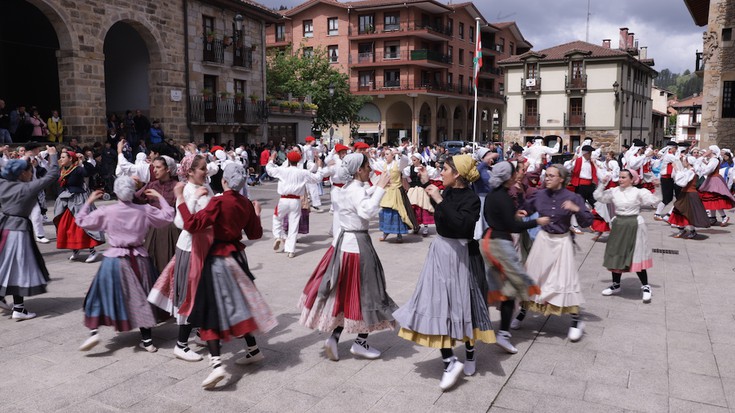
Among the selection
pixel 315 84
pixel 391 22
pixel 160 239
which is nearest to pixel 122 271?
pixel 160 239

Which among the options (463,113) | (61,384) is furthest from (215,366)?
(463,113)

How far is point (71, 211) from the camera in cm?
900

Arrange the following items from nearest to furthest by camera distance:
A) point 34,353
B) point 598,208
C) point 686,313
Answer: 1. point 34,353
2. point 686,313
3. point 598,208

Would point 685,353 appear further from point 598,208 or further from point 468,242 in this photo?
point 598,208

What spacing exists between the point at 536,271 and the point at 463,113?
2037 inches

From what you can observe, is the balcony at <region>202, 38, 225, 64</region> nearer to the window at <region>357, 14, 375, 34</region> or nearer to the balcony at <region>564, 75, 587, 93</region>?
the window at <region>357, 14, 375, 34</region>

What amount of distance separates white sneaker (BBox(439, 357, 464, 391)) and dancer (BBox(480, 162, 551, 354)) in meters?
0.84

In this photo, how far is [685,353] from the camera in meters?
5.33

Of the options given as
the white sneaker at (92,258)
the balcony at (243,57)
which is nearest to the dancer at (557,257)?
the white sneaker at (92,258)

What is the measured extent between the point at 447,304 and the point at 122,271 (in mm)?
2795

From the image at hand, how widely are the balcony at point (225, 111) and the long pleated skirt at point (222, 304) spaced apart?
20.2 m

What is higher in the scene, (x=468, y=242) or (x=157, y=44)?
(x=157, y=44)

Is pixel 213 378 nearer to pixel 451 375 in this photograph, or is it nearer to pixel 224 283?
pixel 224 283

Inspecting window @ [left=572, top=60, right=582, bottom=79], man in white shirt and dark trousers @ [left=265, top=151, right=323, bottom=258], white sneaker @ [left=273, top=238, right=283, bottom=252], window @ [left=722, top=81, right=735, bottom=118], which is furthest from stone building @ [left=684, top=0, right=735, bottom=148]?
white sneaker @ [left=273, top=238, right=283, bottom=252]
